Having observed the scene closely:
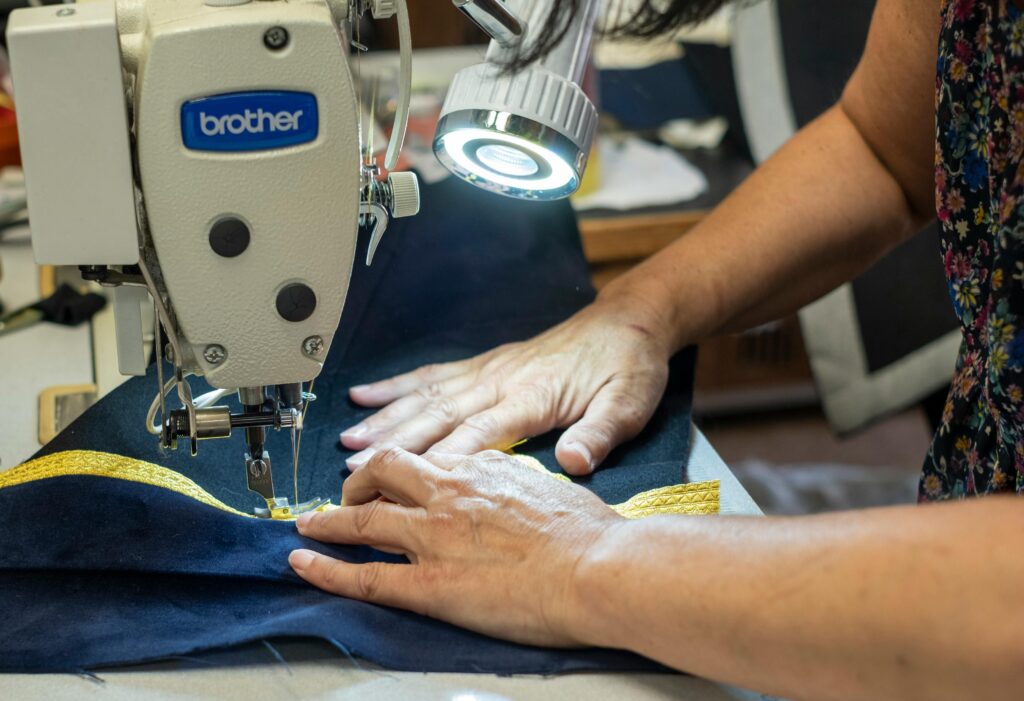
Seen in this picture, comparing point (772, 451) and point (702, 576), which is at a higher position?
point (702, 576)

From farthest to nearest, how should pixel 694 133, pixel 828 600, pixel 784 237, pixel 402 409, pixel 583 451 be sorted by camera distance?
pixel 694 133
pixel 784 237
pixel 402 409
pixel 583 451
pixel 828 600

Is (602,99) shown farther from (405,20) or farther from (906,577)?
(906,577)

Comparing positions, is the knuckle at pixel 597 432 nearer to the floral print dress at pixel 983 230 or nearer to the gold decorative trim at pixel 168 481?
the gold decorative trim at pixel 168 481

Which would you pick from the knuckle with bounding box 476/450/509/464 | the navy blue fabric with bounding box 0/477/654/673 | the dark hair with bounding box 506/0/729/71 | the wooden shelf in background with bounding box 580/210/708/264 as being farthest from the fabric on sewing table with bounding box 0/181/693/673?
the wooden shelf in background with bounding box 580/210/708/264

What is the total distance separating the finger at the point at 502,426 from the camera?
106 centimetres

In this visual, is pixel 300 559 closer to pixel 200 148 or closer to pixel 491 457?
pixel 491 457

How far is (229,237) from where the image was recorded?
0.82 m

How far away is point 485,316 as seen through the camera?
1309 mm

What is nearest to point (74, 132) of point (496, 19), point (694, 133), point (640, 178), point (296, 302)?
point (296, 302)

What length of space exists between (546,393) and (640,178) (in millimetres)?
999

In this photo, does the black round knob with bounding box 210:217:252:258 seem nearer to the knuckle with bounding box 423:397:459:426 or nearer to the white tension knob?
the white tension knob

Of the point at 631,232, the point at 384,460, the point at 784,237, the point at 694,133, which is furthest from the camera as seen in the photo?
the point at 694,133

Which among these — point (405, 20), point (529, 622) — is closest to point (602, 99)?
point (405, 20)

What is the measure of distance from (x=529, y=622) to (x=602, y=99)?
1.60 m
